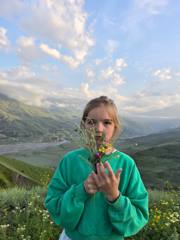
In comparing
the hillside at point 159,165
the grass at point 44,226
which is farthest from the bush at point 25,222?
the hillside at point 159,165

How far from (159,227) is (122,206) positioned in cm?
409

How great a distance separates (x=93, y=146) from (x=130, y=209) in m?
0.61

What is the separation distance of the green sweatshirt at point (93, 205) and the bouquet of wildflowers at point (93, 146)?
9 centimetres

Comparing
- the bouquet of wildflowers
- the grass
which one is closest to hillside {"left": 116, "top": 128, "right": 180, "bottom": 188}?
the grass

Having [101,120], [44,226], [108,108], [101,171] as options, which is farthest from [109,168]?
[44,226]

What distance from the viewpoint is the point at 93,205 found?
234 cm

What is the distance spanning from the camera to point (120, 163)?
247 cm

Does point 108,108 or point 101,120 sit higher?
point 108,108

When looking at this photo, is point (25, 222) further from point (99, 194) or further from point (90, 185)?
point (90, 185)

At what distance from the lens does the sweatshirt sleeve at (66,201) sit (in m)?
2.23

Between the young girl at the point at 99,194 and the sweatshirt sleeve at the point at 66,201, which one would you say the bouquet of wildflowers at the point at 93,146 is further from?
the sweatshirt sleeve at the point at 66,201

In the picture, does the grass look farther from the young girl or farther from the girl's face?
the girl's face

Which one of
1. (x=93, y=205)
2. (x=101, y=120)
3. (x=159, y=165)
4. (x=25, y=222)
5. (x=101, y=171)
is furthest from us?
(x=159, y=165)

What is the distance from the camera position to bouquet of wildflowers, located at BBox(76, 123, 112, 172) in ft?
6.68
